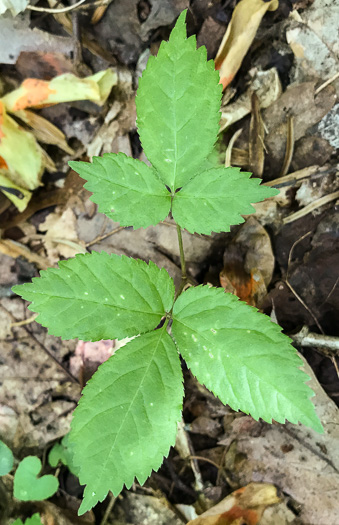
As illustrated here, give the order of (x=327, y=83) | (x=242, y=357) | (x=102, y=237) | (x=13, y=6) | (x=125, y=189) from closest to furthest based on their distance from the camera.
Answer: (x=242, y=357), (x=125, y=189), (x=327, y=83), (x=13, y=6), (x=102, y=237)

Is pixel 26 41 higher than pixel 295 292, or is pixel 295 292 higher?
pixel 26 41

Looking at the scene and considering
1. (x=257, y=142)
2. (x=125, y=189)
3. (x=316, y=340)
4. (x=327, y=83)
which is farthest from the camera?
(x=257, y=142)

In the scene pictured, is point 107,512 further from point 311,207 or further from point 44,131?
point 44,131

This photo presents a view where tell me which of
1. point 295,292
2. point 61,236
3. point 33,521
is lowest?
point 33,521

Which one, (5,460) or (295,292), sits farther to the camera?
(5,460)

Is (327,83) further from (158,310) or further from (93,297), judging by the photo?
(93,297)

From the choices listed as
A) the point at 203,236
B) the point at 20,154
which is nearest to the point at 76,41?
the point at 20,154

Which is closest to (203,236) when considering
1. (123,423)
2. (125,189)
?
(125,189)

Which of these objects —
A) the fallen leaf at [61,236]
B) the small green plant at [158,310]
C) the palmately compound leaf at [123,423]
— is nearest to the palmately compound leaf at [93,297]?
the small green plant at [158,310]

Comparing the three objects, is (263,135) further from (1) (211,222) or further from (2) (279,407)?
(2) (279,407)

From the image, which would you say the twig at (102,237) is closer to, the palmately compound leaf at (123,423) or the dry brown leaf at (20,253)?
the dry brown leaf at (20,253)
